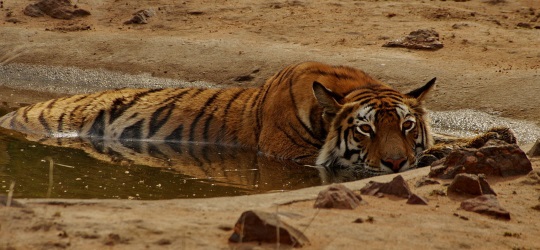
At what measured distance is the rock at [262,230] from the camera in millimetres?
3908

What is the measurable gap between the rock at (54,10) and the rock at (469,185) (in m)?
9.37

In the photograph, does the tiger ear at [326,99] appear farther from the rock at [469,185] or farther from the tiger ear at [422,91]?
the rock at [469,185]

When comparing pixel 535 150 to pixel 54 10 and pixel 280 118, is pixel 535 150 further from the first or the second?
pixel 54 10

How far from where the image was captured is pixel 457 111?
948 cm

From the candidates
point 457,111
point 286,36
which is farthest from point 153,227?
point 286,36

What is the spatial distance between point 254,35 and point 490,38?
9.11 feet

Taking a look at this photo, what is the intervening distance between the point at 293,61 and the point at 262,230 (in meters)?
7.05

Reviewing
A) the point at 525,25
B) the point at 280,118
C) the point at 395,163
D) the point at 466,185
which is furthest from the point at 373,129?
the point at 525,25

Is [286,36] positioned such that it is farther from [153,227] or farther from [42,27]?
[153,227]

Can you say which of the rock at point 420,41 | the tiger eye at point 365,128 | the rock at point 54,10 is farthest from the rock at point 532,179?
the rock at point 54,10

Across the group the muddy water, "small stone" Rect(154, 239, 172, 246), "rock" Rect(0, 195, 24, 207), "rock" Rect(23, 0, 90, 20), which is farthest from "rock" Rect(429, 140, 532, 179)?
"rock" Rect(23, 0, 90, 20)

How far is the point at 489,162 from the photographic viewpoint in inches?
231

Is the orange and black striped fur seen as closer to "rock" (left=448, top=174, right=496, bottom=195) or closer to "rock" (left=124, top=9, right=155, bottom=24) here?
"rock" (left=448, top=174, right=496, bottom=195)

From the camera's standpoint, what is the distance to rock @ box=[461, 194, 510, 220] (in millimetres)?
4891
